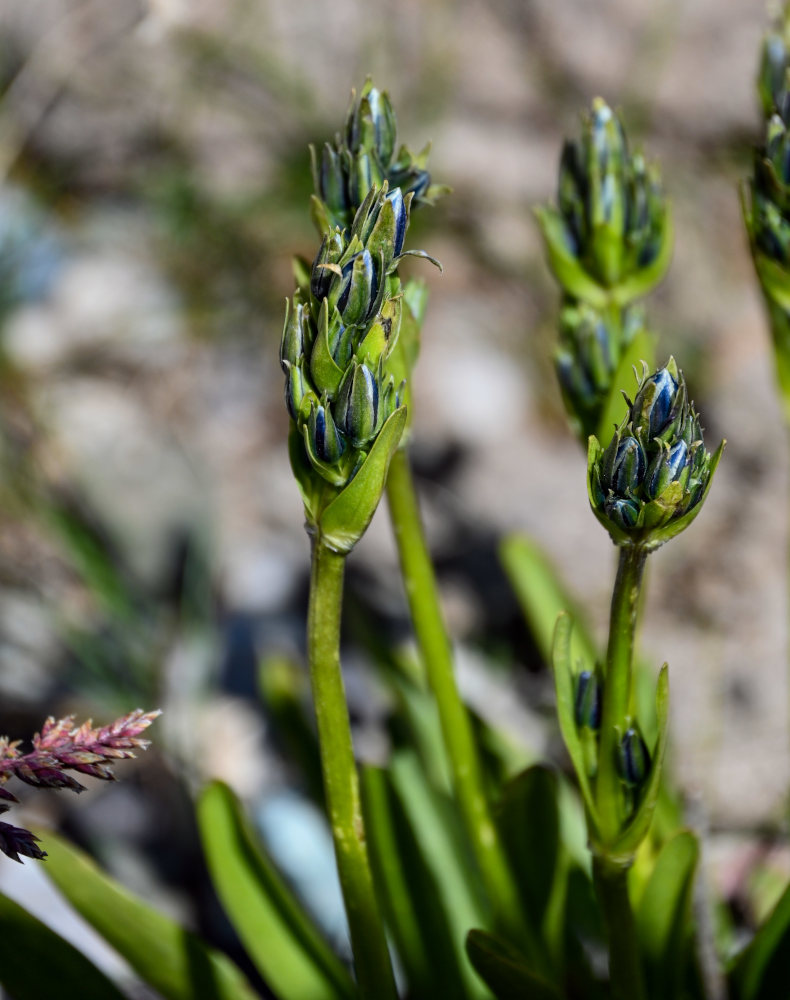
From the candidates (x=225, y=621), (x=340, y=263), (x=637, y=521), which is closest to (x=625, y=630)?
(x=637, y=521)

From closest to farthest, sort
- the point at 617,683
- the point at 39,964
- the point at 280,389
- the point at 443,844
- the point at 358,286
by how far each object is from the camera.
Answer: the point at 358,286, the point at 617,683, the point at 39,964, the point at 443,844, the point at 280,389

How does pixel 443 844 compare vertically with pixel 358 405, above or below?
below

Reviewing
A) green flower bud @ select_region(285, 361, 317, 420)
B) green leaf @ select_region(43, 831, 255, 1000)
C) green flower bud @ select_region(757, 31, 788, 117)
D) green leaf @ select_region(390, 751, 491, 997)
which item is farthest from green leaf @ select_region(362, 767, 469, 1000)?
green flower bud @ select_region(757, 31, 788, 117)

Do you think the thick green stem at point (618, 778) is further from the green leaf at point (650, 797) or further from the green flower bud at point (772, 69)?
the green flower bud at point (772, 69)

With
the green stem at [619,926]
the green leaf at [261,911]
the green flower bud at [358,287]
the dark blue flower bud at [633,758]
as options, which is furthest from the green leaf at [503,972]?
the green flower bud at [358,287]

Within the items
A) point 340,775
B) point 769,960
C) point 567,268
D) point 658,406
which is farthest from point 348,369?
point 769,960

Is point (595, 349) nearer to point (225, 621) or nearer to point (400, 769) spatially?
point (400, 769)

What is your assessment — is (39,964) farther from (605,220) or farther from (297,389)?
(605,220)
